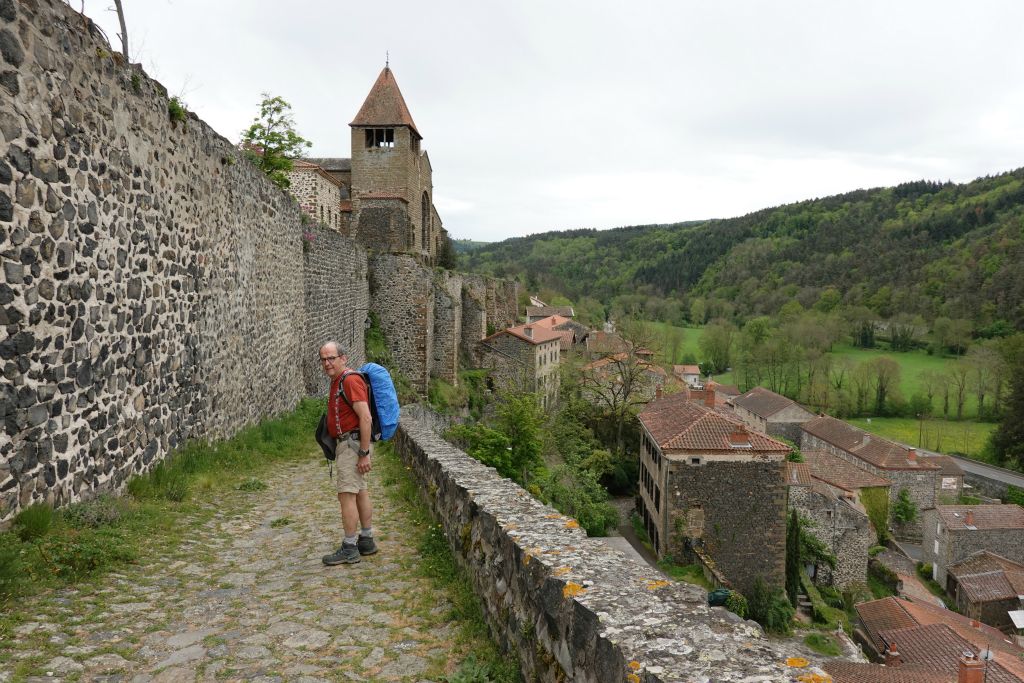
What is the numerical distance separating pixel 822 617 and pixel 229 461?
2595cm

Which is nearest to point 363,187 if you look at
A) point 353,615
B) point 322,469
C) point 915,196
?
point 322,469

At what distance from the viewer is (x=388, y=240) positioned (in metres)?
28.3

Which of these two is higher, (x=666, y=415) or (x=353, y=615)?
(x=353, y=615)

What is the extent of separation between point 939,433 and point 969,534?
31030 mm

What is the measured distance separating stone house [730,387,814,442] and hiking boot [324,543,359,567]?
184ft

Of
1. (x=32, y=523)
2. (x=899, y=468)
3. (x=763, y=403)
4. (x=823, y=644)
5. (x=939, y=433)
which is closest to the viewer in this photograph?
(x=32, y=523)

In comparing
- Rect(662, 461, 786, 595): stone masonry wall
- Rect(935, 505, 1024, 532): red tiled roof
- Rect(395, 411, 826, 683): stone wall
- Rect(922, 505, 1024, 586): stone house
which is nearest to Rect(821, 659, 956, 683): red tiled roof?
Rect(662, 461, 786, 595): stone masonry wall

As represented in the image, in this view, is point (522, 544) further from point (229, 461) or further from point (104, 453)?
point (229, 461)

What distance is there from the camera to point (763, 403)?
60.1 metres

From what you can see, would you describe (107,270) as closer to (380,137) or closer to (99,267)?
(99,267)

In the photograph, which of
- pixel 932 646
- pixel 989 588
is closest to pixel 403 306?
pixel 932 646

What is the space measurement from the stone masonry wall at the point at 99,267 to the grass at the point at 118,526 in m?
0.18

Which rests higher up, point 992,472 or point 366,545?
point 366,545

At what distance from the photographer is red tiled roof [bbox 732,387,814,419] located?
58500 millimetres
